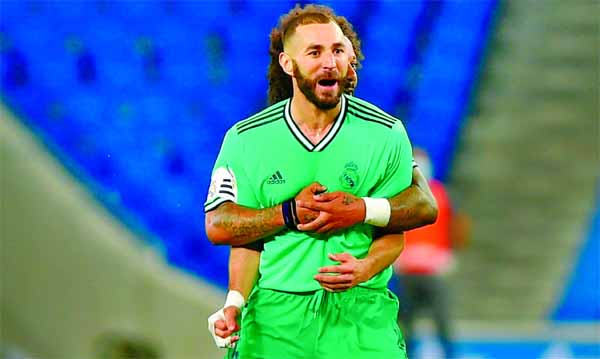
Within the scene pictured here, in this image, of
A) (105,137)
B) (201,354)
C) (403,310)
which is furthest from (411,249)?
(105,137)

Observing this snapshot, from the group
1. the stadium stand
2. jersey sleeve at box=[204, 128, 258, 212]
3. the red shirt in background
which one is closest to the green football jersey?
jersey sleeve at box=[204, 128, 258, 212]

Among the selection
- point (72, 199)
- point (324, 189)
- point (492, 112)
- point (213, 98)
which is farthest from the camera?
point (492, 112)

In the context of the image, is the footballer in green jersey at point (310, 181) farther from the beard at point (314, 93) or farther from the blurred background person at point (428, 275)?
the blurred background person at point (428, 275)

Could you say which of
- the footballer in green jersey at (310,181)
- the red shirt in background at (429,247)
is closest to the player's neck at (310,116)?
the footballer in green jersey at (310,181)

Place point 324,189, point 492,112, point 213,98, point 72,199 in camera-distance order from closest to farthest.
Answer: point 324,189, point 213,98, point 72,199, point 492,112

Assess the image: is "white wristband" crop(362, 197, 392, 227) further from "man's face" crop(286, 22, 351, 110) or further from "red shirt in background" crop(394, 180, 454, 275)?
"red shirt in background" crop(394, 180, 454, 275)

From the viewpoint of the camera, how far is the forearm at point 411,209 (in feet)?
8.11

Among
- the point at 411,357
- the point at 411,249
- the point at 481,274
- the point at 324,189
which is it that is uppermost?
the point at 481,274

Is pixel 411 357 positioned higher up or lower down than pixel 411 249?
lower down

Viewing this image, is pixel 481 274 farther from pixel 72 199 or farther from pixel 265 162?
pixel 265 162

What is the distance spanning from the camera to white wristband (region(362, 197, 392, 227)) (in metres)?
2.45

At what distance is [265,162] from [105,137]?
3122 millimetres

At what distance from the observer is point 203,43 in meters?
5.47

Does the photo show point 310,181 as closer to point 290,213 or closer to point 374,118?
point 290,213
